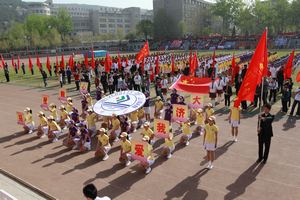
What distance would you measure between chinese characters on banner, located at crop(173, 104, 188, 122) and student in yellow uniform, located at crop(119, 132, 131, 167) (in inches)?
140

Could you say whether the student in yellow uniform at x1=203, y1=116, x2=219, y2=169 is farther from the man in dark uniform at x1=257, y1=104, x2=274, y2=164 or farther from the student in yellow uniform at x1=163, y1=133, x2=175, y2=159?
the student in yellow uniform at x1=163, y1=133, x2=175, y2=159

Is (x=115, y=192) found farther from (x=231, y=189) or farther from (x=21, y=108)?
(x=21, y=108)

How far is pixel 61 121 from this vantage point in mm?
15547

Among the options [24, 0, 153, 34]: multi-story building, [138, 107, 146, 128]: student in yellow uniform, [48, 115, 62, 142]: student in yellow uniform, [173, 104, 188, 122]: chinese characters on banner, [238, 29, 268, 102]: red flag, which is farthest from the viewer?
[24, 0, 153, 34]: multi-story building

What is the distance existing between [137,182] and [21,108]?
44.9ft

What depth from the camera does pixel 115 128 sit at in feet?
44.4

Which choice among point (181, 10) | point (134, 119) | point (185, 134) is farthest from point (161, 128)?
point (181, 10)

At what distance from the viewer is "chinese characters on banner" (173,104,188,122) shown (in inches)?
542

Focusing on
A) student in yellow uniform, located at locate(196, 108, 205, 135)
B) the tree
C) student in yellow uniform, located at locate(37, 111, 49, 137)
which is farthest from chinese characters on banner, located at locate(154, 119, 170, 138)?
the tree

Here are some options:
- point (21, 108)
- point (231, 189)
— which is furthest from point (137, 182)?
point (21, 108)

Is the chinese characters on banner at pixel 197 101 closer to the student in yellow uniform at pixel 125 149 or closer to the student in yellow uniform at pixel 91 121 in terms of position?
the student in yellow uniform at pixel 91 121

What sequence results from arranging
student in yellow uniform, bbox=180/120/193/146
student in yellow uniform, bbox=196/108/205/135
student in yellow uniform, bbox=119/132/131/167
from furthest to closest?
student in yellow uniform, bbox=196/108/205/135 < student in yellow uniform, bbox=180/120/193/146 < student in yellow uniform, bbox=119/132/131/167

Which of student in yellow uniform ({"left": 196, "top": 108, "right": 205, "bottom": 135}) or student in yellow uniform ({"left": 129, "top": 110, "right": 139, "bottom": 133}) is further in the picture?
student in yellow uniform ({"left": 129, "top": 110, "right": 139, "bottom": 133})

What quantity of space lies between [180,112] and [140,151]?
3928 mm
